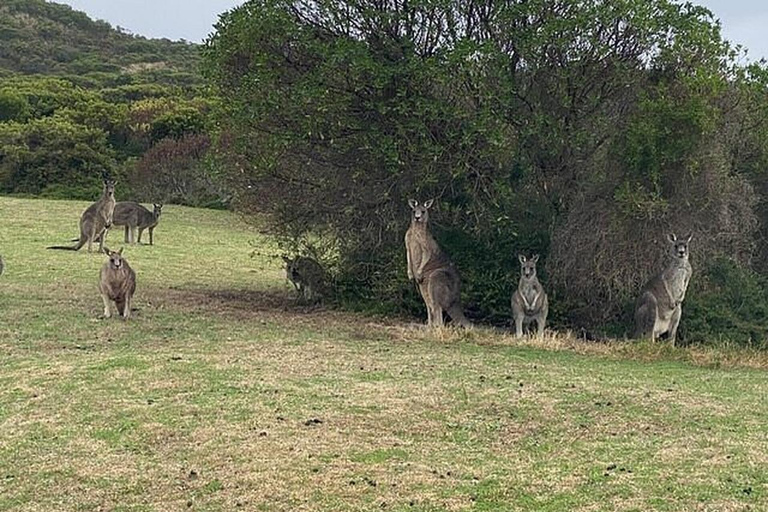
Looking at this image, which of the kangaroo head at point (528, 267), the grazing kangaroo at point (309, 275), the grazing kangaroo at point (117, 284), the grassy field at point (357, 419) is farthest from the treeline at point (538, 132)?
the grazing kangaroo at point (117, 284)

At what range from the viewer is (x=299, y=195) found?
14.7m

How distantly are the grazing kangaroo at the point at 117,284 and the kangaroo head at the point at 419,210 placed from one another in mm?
3964

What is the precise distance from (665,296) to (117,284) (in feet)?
23.5

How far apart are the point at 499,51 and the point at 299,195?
3.83m

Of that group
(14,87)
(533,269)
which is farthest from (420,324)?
(14,87)

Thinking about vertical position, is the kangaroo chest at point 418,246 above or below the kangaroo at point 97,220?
above

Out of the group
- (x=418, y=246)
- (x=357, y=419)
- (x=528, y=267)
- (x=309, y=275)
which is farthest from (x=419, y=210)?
(x=357, y=419)

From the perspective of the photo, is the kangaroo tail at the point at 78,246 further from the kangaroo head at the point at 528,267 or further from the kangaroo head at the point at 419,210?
the kangaroo head at the point at 528,267

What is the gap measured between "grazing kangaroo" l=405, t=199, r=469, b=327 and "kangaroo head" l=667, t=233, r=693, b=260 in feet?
9.80

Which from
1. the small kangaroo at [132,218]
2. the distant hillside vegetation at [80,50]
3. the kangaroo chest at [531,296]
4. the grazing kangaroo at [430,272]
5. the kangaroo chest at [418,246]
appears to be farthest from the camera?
the distant hillside vegetation at [80,50]

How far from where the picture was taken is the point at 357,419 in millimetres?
7543

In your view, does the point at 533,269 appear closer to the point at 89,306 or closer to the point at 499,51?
the point at 499,51

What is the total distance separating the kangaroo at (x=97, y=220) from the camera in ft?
69.1

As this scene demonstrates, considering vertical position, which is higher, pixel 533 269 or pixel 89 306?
pixel 533 269
